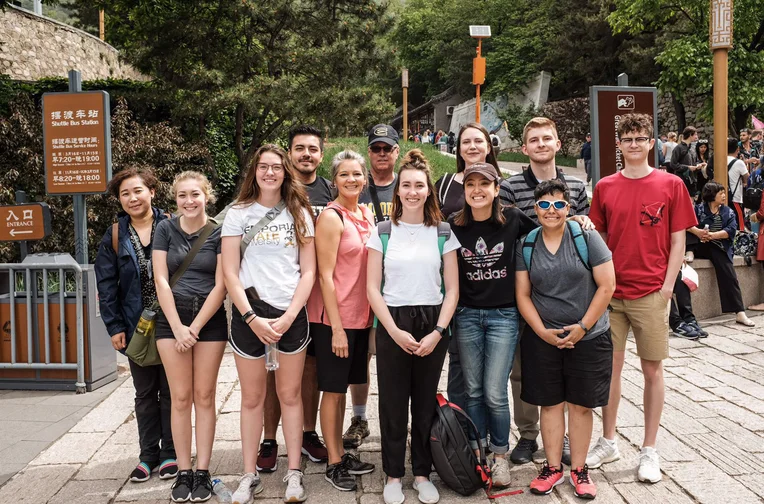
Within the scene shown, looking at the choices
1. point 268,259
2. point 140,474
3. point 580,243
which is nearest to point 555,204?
point 580,243

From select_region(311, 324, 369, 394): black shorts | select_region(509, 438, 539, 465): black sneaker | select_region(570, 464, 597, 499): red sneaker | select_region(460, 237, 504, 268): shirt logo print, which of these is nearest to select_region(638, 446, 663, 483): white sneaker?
select_region(570, 464, 597, 499): red sneaker

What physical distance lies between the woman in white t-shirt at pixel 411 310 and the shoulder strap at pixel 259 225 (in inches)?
22.5

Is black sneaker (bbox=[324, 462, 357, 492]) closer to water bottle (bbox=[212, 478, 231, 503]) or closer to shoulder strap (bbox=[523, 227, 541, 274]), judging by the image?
water bottle (bbox=[212, 478, 231, 503])

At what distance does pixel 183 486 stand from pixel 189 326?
89 centimetres

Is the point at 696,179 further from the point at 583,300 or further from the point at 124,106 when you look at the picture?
the point at 124,106

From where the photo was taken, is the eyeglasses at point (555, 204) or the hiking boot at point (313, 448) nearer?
the eyeglasses at point (555, 204)

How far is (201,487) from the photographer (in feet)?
11.4

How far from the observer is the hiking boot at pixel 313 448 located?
158 inches

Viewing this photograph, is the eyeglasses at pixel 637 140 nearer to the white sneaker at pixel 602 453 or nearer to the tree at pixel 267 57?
the white sneaker at pixel 602 453

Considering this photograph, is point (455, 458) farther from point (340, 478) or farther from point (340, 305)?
point (340, 305)

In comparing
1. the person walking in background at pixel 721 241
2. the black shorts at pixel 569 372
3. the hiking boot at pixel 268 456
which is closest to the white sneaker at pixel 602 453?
the black shorts at pixel 569 372

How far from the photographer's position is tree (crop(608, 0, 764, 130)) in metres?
19.3

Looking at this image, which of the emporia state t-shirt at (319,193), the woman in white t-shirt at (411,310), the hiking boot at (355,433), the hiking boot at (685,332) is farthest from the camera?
the hiking boot at (685,332)

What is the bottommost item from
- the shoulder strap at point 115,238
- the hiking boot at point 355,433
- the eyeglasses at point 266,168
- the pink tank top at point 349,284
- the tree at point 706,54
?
the hiking boot at point 355,433
